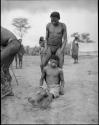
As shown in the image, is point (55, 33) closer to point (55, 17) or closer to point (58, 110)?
point (55, 17)

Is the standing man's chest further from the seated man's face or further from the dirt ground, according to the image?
the dirt ground

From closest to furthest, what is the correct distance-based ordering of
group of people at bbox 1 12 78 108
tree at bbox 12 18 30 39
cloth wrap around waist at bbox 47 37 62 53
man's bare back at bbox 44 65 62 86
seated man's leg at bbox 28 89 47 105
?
seated man's leg at bbox 28 89 47 105
group of people at bbox 1 12 78 108
man's bare back at bbox 44 65 62 86
cloth wrap around waist at bbox 47 37 62 53
tree at bbox 12 18 30 39

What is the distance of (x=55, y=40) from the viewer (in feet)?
18.3

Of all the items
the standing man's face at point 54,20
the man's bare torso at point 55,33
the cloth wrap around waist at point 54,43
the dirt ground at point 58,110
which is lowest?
the dirt ground at point 58,110

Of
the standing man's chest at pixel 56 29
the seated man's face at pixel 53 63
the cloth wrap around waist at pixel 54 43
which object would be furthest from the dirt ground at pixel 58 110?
the standing man's chest at pixel 56 29

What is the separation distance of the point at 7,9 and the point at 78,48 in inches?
373

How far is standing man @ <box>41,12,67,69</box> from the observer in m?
5.53

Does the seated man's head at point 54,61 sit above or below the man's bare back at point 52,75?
above

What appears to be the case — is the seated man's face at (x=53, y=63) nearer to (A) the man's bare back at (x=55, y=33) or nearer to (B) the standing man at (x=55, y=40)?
(B) the standing man at (x=55, y=40)

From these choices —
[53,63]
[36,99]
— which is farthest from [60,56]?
[36,99]

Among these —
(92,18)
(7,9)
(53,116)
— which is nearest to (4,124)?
(53,116)

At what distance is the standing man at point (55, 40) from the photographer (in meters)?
5.53

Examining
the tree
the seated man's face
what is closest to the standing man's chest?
the seated man's face

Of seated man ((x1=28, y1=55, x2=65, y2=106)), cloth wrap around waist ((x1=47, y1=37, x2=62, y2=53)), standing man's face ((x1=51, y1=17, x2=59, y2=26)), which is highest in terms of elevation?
standing man's face ((x1=51, y1=17, x2=59, y2=26))
